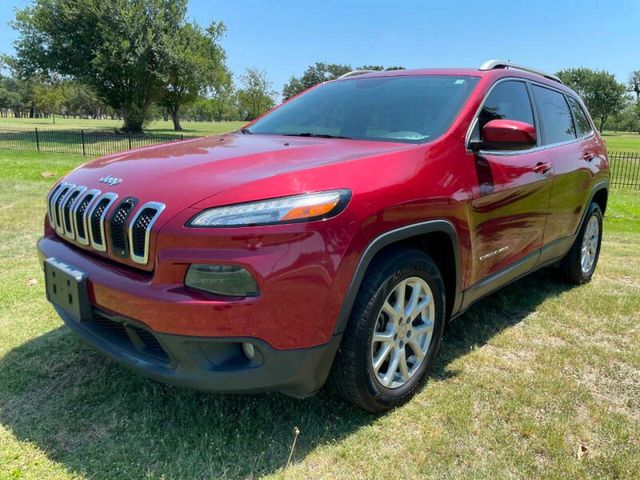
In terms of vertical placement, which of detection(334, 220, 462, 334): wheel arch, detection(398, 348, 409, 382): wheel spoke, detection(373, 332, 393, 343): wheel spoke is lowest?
detection(398, 348, 409, 382): wheel spoke

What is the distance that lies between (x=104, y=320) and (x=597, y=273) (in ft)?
15.9

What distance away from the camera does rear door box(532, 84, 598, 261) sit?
3850 millimetres

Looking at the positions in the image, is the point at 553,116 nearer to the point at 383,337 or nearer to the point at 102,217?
the point at 383,337

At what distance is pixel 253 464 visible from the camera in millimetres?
2250

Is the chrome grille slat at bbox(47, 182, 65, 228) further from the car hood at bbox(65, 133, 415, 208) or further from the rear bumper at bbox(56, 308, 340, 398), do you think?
the rear bumper at bbox(56, 308, 340, 398)

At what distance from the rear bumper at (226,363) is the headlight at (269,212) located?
0.46 metres

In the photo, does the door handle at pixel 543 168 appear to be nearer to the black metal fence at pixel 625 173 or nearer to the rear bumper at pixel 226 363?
the rear bumper at pixel 226 363

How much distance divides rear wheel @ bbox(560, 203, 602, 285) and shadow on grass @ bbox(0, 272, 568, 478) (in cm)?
212

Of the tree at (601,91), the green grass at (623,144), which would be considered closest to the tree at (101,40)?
the green grass at (623,144)

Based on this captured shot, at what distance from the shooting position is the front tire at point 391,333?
2316 millimetres

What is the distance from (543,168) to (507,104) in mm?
523

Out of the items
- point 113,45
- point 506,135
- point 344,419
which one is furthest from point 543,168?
point 113,45

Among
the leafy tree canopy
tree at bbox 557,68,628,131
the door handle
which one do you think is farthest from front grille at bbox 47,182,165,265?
tree at bbox 557,68,628,131

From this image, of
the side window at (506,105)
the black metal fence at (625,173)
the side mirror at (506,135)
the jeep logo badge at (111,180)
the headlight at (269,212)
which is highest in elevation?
the side window at (506,105)
